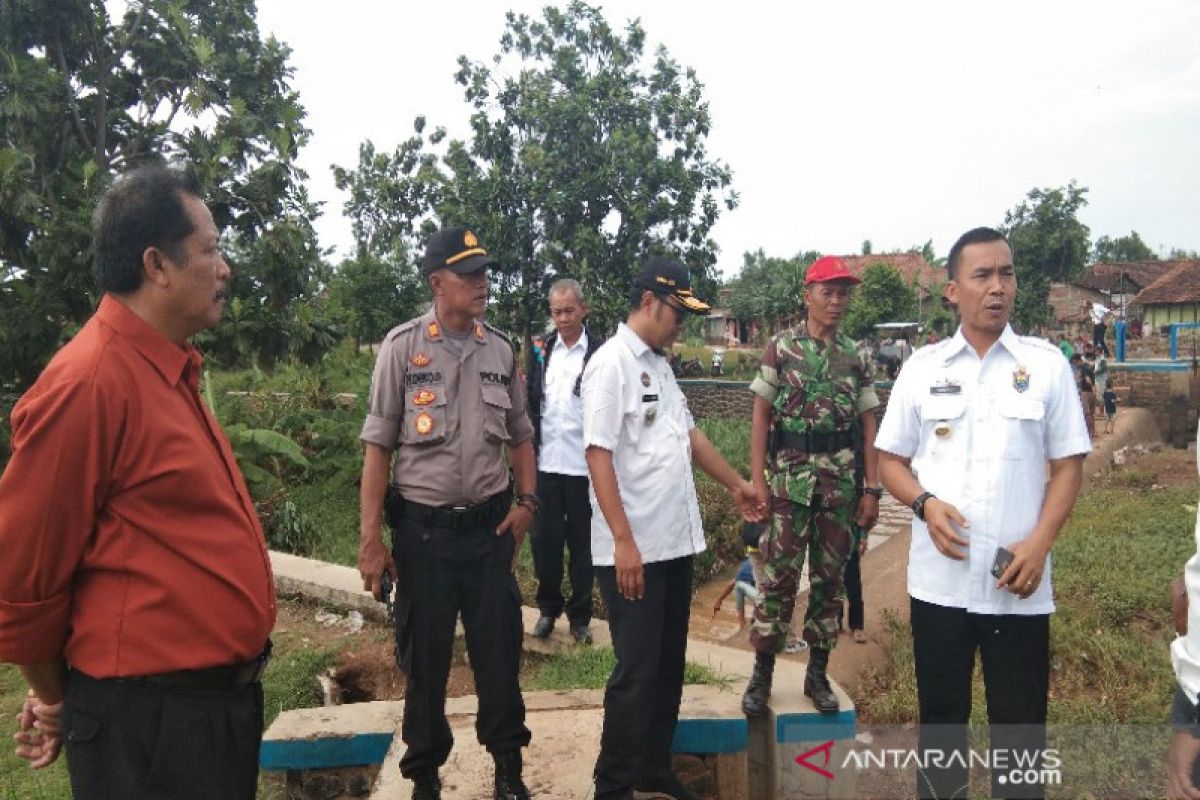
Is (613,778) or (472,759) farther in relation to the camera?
(472,759)

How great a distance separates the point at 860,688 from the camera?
4.43 m

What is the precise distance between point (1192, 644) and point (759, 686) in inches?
66.7

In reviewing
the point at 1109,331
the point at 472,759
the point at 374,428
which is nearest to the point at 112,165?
the point at 374,428

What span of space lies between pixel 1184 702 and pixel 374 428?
231 cm

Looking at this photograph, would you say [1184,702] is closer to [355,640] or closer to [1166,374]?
[355,640]

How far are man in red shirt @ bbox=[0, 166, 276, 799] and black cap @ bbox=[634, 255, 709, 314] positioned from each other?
53.8 inches

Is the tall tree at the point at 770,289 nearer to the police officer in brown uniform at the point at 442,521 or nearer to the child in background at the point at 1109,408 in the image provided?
the child in background at the point at 1109,408

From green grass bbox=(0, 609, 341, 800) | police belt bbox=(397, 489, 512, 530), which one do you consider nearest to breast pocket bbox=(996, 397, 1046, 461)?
police belt bbox=(397, 489, 512, 530)

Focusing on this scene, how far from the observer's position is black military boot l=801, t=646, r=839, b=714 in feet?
10.1

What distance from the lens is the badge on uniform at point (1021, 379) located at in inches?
94.0

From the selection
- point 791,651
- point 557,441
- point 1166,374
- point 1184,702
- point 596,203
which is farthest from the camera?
point 1166,374

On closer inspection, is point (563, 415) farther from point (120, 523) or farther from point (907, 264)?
point (907, 264)

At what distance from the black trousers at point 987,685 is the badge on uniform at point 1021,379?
26.1 inches

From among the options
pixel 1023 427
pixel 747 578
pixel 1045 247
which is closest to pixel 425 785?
pixel 1023 427
